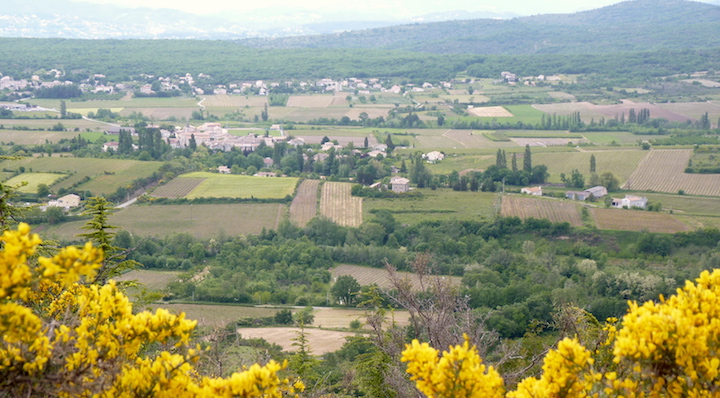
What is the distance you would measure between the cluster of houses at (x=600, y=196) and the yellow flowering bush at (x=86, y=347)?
49.0 metres

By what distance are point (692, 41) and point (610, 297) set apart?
520 feet

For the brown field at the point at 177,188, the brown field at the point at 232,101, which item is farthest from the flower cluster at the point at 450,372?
the brown field at the point at 232,101

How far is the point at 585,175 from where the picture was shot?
60.3m

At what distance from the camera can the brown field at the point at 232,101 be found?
10912 cm

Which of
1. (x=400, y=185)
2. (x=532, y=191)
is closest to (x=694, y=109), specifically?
(x=532, y=191)

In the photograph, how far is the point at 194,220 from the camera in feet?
159

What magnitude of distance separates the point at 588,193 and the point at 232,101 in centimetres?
7176

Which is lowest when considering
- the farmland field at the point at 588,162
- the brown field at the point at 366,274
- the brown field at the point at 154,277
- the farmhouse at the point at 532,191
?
the brown field at the point at 366,274

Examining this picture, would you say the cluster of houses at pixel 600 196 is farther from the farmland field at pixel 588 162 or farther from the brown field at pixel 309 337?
the brown field at pixel 309 337

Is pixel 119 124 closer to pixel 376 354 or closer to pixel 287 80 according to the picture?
pixel 287 80

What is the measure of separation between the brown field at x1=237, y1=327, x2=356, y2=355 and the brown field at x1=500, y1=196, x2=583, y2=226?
21.5m

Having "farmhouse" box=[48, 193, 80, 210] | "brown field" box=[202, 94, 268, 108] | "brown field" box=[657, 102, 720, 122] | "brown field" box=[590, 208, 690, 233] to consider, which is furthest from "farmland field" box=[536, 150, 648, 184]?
"brown field" box=[202, 94, 268, 108]

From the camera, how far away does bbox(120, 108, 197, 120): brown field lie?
97.8m

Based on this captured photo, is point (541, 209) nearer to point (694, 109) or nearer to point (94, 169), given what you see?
point (94, 169)
